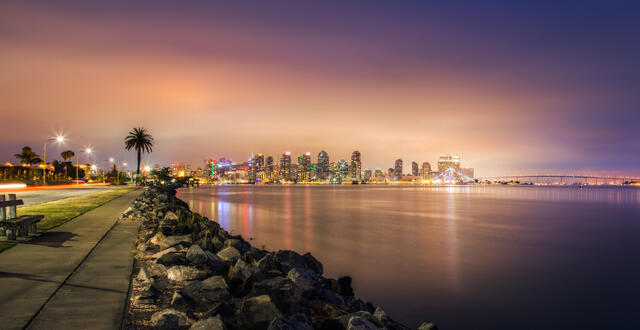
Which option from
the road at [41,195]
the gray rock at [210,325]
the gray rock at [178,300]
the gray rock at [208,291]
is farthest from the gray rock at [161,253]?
the road at [41,195]

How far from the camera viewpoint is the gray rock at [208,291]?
681 centimetres

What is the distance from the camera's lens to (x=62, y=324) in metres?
5.12

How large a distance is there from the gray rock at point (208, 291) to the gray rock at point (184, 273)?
1.15m

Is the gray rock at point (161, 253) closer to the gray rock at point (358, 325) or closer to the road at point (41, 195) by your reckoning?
the gray rock at point (358, 325)

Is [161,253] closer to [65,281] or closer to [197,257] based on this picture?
[197,257]

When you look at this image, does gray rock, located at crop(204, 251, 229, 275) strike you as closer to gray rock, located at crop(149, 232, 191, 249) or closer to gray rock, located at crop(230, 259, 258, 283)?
gray rock, located at crop(230, 259, 258, 283)

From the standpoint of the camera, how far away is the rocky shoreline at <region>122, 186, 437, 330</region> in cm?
565

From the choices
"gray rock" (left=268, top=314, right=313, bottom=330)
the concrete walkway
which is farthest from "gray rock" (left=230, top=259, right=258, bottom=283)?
"gray rock" (left=268, top=314, right=313, bottom=330)

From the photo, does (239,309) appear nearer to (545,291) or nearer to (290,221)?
(545,291)

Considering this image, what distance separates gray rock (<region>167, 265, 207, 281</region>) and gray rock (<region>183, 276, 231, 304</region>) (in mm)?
1152

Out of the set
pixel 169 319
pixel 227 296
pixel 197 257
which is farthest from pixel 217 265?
pixel 169 319

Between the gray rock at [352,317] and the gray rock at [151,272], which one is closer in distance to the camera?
the gray rock at [352,317]

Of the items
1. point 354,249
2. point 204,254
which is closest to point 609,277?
point 354,249

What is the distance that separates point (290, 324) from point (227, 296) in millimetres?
2283
